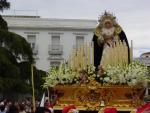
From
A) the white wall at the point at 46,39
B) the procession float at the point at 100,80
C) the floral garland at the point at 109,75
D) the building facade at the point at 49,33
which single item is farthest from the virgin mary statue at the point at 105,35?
the white wall at the point at 46,39

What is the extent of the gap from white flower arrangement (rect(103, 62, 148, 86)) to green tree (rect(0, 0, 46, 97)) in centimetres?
1988

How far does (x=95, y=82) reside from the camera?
16.0m

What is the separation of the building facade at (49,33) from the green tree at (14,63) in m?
25.7

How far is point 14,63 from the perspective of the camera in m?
38.0

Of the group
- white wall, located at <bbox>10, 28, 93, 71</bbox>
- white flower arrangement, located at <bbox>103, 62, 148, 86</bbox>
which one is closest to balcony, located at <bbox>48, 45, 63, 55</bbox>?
white wall, located at <bbox>10, 28, 93, 71</bbox>

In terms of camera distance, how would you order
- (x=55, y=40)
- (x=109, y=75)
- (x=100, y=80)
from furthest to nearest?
1. (x=55, y=40)
2. (x=100, y=80)
3. (x=109, y=75)

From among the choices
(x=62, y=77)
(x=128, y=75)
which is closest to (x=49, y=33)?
(x=62, y=77)

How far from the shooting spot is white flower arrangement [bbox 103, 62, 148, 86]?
1557 centimetres

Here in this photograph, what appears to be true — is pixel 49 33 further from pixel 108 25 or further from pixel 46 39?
pixel 108 25

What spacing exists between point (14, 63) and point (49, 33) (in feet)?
90.4

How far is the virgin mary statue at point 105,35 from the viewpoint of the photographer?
16703 mm

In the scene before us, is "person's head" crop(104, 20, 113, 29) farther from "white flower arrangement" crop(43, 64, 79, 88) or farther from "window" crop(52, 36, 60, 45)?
"window" crop(52, 36, 60, 45)

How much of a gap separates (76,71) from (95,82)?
541 mm

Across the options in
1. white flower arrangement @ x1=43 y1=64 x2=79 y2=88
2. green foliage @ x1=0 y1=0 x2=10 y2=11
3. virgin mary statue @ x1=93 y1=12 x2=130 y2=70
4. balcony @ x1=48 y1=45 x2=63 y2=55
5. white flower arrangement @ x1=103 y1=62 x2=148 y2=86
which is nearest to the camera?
white flower arrangement @ x1=103 y1=62 x2=148 y2=86
